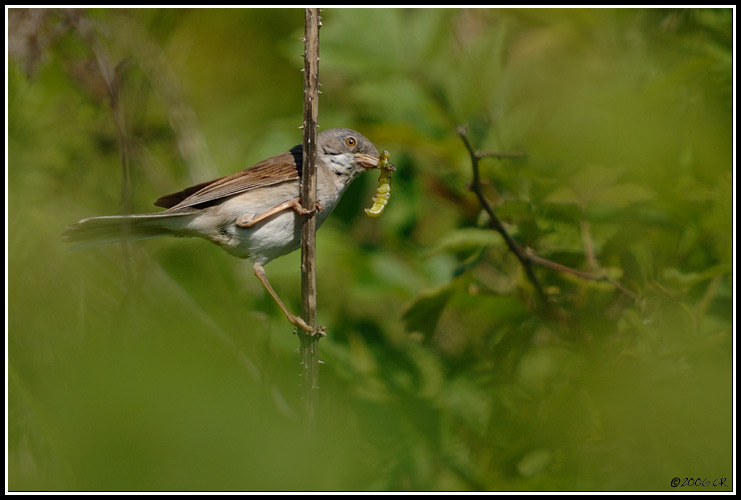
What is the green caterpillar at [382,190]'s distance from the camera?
306 centimetres

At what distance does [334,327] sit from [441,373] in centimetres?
61

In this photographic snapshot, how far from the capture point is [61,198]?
4.11 m

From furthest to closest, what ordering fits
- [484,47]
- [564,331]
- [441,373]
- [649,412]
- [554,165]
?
[484,47] < [441,373] < [564,331] < [554,165] < [649,412]

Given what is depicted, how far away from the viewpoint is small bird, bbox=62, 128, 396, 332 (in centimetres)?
323

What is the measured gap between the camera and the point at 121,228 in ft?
9.68

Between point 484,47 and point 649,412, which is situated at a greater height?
point 484,47

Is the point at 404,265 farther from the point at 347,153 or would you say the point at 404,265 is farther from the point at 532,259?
the point at 532,259

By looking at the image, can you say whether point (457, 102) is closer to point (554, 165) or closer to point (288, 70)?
point (554, 165)

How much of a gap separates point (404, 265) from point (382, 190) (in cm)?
56

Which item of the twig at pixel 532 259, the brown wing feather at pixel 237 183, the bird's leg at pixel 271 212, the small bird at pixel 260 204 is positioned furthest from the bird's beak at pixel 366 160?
the twig at pixel 532 259

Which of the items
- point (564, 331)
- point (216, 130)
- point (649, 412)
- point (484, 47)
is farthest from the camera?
point (216, 130)

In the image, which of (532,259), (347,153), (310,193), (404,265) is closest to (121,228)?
(310,193)

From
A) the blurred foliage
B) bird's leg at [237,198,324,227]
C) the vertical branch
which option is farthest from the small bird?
the vertical branch

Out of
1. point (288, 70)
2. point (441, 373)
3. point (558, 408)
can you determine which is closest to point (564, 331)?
point (441, 373)
